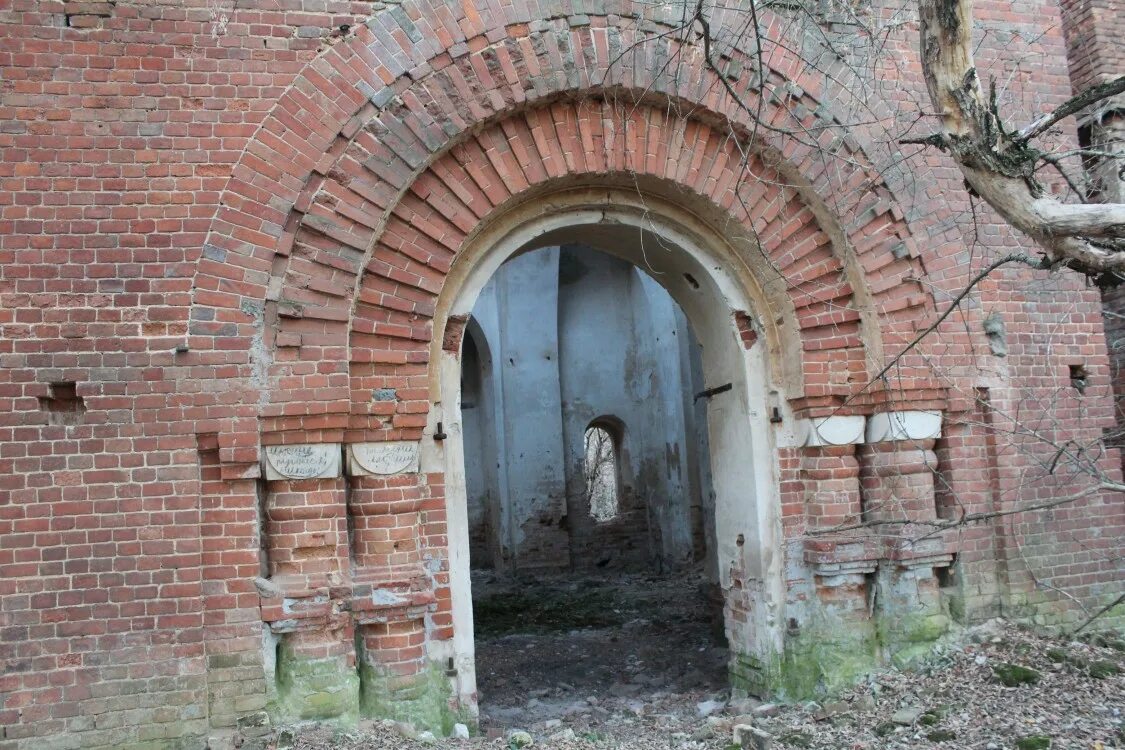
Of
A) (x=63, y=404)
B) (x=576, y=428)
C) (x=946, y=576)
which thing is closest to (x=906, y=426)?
(x=946, y=576)

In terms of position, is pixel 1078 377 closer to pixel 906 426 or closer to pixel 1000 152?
pixel 906 426

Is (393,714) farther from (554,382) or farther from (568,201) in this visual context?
(554,382)

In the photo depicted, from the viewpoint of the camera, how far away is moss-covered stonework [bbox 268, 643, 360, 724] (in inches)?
186

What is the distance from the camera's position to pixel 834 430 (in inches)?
236

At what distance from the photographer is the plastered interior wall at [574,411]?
613 inches

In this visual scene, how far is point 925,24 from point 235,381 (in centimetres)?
393

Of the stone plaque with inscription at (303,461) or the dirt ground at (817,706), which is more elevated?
the stone plaque with inscription at (303,461)

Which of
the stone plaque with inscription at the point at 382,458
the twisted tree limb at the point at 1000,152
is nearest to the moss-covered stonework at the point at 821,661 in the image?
the stone plaque with inscription at the point at 382,458

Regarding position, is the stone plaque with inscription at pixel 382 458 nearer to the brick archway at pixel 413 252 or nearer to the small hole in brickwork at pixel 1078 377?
the brick archway at pixel 413 252

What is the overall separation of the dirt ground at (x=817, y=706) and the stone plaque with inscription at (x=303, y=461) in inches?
55.1

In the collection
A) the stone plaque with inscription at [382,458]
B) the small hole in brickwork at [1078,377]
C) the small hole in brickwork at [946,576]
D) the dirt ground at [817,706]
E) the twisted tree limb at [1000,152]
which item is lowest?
the dirt ground at [817,706]

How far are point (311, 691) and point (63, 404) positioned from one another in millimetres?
2069

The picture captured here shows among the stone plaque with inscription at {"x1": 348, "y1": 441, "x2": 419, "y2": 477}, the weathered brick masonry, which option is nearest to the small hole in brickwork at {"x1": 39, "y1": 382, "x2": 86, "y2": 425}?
the weathered brick masonry

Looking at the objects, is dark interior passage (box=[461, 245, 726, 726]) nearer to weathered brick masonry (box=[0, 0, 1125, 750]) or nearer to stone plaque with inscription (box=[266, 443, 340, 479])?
weathered brick masonry (box=[0, 0, 1125, 750])
